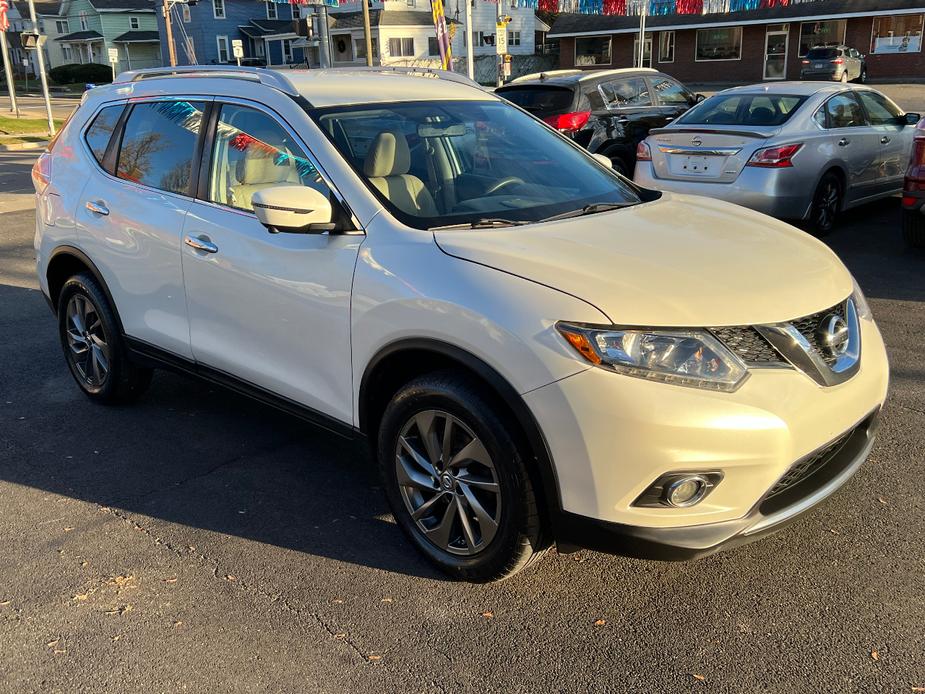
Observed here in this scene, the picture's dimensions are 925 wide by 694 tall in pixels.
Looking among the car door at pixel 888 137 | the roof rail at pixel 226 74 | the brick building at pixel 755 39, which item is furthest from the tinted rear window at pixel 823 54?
the roof rail at pixel 226 74

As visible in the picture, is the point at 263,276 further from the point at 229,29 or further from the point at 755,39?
the point at 229,29

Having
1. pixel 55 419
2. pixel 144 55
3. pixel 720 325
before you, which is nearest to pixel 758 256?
pixel 720 325

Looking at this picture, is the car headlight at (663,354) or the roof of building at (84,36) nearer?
the car headlight at (663,354)

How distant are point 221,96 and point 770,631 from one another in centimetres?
328

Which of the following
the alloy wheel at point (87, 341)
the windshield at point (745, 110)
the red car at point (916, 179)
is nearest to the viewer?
the alloy wheel at point (87, 341)

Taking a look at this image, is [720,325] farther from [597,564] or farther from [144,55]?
[144,55]

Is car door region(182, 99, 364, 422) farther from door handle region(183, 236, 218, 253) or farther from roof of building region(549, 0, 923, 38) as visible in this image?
roof of building region(549, 0, 923, 38)

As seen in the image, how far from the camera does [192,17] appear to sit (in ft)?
204

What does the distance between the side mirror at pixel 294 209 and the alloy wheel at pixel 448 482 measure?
2.84 ft

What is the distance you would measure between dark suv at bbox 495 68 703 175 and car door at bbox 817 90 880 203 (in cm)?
281

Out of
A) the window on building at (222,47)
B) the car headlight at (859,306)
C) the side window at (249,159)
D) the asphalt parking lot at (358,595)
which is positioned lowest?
the asphalt parking lot at (358,595)

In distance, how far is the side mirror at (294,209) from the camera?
131 inches

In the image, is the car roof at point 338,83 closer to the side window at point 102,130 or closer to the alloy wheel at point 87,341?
the side window at point 102,130

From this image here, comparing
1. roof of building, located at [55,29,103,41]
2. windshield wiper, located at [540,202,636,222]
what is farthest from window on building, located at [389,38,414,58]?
windshield wiper, located at [540,202,636,222]
